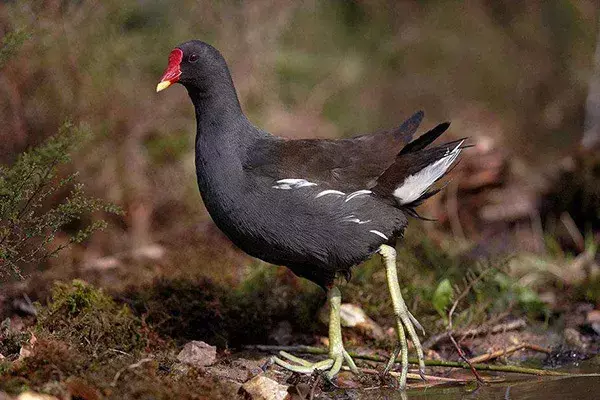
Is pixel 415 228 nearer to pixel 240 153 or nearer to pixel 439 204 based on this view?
pixel 439 204

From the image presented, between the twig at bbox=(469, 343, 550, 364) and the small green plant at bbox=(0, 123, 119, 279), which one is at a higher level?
the small green plant at bbox=(0, 123, 119, 279)

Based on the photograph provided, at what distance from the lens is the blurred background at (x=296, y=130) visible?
225 inches

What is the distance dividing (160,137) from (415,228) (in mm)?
2457

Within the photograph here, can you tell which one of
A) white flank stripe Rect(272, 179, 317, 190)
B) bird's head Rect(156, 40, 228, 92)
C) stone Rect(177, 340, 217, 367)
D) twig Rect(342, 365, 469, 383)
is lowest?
twig Rect(342, 365, 469, 383)

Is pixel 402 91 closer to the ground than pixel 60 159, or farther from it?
closer to the ground

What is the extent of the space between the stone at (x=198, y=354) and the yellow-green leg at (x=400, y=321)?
35.2 inches

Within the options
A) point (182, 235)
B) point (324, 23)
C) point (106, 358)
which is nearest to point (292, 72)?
point (324, 23)

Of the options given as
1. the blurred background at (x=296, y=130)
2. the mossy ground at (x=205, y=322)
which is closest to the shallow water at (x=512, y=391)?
the mossy ground at (x=205, y=322)

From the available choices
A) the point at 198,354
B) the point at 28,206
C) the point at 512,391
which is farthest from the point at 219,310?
the point at 512,391

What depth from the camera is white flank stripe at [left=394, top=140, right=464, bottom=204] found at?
4.62 meters

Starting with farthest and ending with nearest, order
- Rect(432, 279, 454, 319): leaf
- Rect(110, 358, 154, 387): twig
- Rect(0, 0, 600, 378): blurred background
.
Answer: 1. Rect(0, 0, 600, 378): blurred background
2. Rect(432, 279, 454, 319): leaf
3. Rect(110, 358, 154, 387): twig

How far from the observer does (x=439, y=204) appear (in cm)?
755

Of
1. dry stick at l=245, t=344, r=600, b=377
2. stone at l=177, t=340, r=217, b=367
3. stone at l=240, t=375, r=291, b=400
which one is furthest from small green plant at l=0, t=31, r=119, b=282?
dry stick at l=245, t=344, r=600, b=377

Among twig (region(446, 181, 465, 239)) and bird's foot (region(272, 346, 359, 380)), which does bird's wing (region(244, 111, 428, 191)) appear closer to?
bird's foot (region(272, 346, 359, 380))
